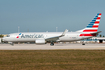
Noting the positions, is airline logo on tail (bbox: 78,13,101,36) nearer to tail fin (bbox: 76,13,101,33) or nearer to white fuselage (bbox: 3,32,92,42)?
tail fin (bbox: 76,13,101,33)

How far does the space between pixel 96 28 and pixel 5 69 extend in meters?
40.2

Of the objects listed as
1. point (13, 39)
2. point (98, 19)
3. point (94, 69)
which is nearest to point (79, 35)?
point (98, 19)

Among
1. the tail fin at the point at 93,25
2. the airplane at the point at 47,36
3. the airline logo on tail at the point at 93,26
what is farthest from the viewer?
the tail fin at the point at 93,25

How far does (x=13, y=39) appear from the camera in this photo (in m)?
44.0

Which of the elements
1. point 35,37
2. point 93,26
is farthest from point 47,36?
point 93,26

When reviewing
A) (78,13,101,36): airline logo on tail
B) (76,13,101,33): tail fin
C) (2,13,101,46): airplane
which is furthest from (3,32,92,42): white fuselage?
(76,13,101,33): tail fin

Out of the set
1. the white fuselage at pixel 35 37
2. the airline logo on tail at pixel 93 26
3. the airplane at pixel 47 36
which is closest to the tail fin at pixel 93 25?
the airline logo on tail at pixel 93 26

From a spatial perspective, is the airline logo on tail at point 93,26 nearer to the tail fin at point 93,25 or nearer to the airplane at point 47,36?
the tail fin at point 93,25

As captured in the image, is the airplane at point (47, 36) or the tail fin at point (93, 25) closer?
the airplane at point (47, 36)

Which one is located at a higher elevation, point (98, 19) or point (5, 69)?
point (98, 19)

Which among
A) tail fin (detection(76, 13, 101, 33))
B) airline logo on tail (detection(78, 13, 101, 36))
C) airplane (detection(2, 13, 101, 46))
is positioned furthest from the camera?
tail fin (detection(76, 13, 101, 33))

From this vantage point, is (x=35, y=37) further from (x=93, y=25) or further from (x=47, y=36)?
(x=93, y=25)

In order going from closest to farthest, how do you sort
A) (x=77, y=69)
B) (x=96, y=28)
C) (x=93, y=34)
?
1. (x=77, y=69)
2. (x=93, y=34)
3. (x=96, y=28)

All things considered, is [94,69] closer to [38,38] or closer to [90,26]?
[38,38]
